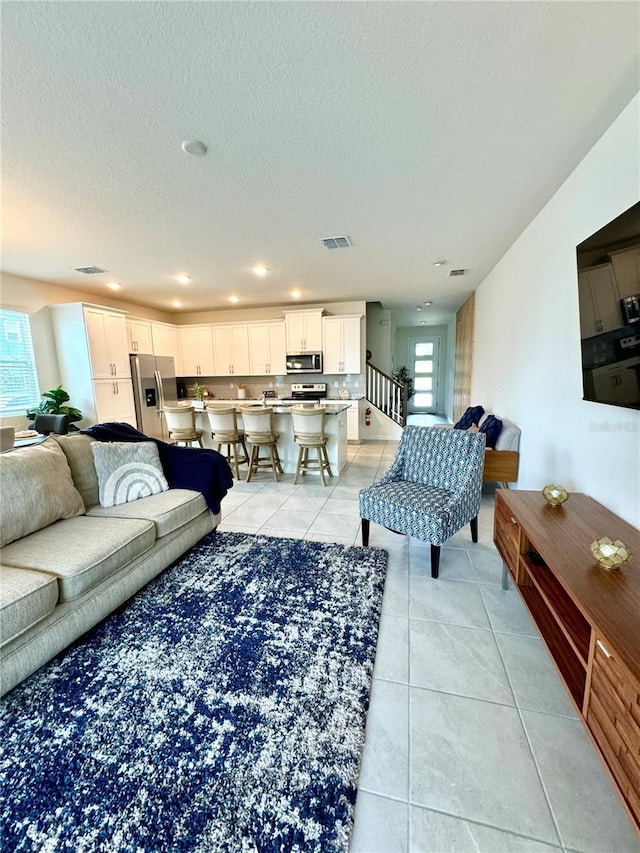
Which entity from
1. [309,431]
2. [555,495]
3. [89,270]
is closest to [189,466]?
[309,431]

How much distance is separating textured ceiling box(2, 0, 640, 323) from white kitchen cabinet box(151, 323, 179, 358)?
304 cm

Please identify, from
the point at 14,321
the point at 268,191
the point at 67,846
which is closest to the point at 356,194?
the point at 268,191

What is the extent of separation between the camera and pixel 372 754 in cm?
123

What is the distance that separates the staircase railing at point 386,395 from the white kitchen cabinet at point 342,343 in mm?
556

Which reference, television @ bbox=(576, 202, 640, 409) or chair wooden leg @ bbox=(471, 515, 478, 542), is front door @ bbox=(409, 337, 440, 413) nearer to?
chair wooden leg @ bbox=(471, 515, 478, 542)

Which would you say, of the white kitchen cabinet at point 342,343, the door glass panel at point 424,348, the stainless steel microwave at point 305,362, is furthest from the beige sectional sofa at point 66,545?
the door glass panel at point 424,348

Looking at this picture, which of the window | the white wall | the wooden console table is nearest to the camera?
the wooden console table

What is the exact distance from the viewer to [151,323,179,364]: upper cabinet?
6.57m

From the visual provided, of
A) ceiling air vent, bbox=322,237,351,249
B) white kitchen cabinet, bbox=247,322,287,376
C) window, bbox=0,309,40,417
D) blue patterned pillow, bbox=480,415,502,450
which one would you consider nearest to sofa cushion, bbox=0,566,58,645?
ceiling air vent, bbox=322,237,351,249

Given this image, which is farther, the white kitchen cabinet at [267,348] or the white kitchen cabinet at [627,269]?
the white kitchen cabinet at [267,348]

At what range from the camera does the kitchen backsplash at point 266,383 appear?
6.93 metres

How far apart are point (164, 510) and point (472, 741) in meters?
2.04

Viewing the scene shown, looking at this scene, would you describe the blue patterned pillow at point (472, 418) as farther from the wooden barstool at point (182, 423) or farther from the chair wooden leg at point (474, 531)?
the wooden barstool at point (182, 423)

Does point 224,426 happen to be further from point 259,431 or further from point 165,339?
point 165,339
